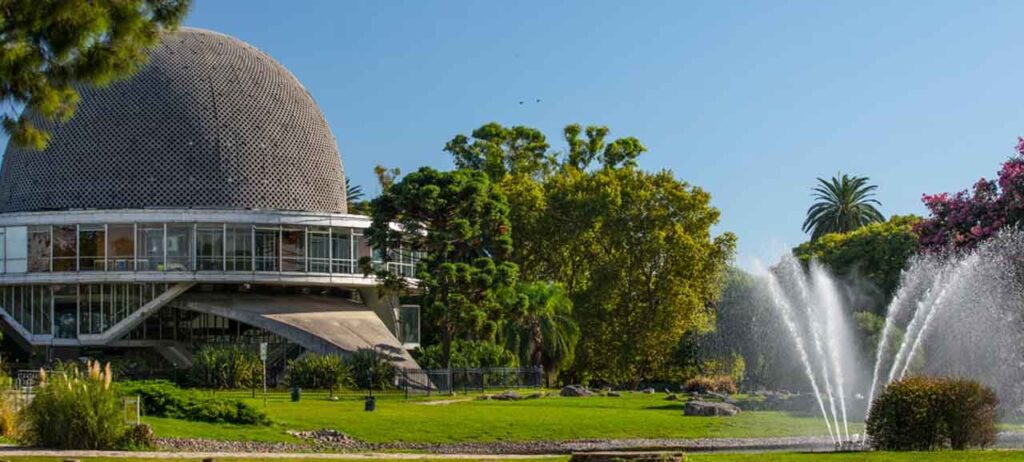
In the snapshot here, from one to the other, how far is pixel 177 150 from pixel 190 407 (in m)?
24.6

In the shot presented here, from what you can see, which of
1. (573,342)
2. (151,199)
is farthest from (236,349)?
(573,342)

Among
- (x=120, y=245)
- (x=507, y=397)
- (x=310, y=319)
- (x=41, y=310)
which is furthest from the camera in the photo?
(x=41, y=310)

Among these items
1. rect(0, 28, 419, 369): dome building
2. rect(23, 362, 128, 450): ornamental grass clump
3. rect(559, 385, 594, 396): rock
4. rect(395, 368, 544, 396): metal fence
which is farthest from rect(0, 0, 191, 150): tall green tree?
rect(0, 28, 419, 369): dome building

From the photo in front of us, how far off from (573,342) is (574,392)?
9.22 m

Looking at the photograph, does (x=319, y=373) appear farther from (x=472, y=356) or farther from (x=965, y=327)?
(x=965, y=327)

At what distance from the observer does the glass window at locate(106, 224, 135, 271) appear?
152 ft

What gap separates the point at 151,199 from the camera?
48750 millimetres

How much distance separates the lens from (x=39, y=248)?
4681 centimetres

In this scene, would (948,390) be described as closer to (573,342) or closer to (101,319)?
(573,342)

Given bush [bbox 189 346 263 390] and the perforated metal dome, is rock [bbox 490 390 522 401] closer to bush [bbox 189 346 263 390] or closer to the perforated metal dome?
bush [bbox 189 346 263 390]

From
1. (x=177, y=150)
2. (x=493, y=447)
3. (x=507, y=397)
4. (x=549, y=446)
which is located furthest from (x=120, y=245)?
(x=549, y=446)

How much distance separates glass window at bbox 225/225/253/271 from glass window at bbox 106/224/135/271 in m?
3.11

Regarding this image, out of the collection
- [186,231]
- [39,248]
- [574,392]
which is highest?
[186,231]

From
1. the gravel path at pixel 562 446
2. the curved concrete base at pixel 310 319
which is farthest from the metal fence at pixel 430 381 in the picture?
the gravel path at pixel 562 446
